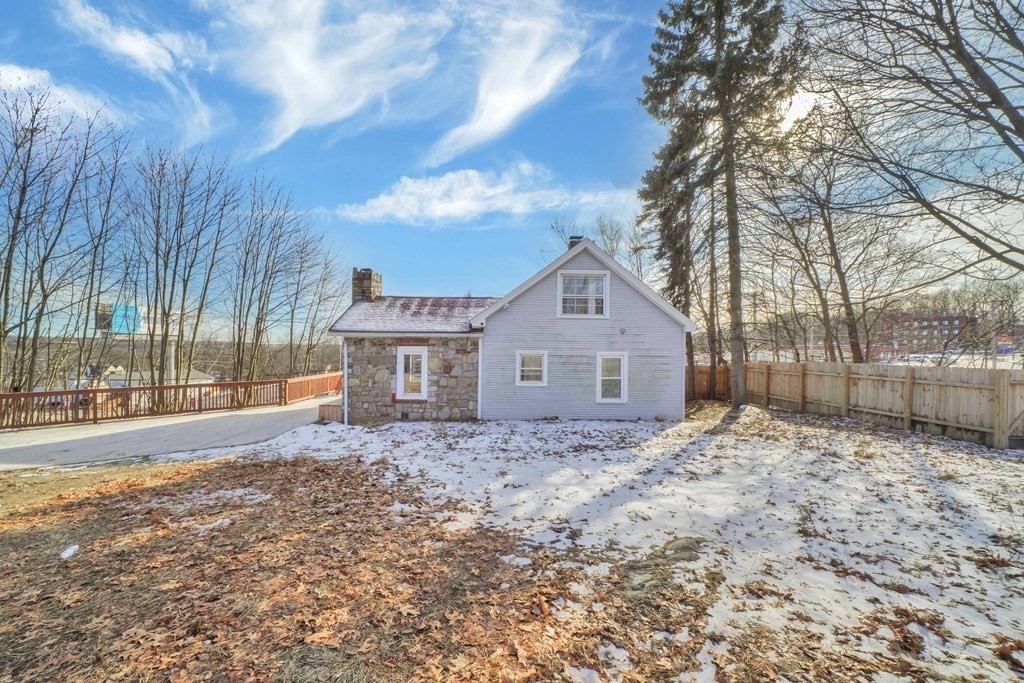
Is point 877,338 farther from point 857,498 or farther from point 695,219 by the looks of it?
point 857,498

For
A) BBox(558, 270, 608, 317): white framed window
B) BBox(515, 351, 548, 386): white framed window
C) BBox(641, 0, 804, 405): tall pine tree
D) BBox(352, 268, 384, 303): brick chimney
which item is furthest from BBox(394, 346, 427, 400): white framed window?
BBox(641, 0, 804, 405): tall pine tree

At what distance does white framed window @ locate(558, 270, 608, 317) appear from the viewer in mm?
12938

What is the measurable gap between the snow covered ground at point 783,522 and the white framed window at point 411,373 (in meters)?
2.54

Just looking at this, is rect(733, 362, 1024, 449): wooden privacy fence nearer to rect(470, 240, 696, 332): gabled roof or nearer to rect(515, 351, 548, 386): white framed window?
Answer: rect(470, 240, 696, 332): gabled roof

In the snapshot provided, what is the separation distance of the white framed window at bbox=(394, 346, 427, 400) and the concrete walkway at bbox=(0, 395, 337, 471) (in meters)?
3.09

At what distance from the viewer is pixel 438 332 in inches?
491

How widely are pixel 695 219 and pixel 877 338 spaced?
10.2 meters

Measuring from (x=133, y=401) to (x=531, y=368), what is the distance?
12648 millimetres

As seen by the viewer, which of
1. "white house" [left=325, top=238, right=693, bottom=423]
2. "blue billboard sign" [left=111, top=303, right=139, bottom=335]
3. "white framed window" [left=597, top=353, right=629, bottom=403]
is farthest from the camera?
"blue billboard sign" [left=111, top=303, right=139, bottom=335]

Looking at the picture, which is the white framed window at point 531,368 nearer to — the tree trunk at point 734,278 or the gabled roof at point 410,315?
the gabled roof at point 410,315

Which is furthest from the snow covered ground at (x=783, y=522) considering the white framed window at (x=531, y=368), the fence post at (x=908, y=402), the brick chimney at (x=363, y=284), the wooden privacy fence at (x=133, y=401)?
the wooden privacy fence at (x=133, y=401)

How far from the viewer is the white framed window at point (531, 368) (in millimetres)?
12820

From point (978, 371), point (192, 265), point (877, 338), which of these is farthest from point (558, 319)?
point (192, 265)

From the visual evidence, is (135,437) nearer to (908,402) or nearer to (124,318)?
(124,318)
